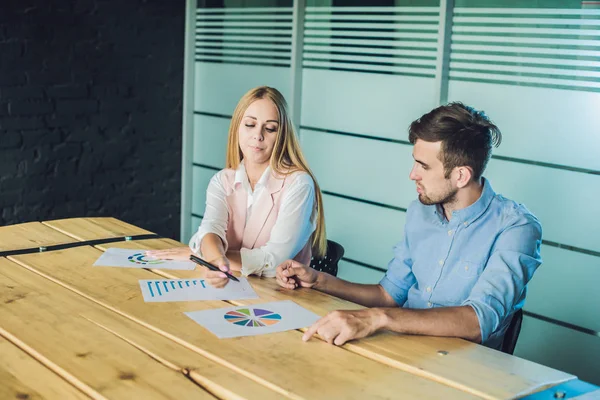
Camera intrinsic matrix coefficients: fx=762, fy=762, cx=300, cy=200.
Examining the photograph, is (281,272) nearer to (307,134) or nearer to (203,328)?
(203,328)

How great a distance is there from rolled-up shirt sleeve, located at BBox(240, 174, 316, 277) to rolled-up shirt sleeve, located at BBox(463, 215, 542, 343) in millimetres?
674

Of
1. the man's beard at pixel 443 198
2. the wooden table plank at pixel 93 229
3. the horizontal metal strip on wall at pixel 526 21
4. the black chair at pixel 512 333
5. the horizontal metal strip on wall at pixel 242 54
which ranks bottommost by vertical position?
the black chair at pixel 512 333

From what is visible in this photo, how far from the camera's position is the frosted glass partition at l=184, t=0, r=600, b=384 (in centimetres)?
290

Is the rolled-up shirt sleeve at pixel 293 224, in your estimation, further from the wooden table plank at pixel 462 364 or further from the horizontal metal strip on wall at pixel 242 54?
the horizontal metal strip on wall at pixel 242 54

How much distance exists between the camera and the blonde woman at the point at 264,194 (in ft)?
8.24

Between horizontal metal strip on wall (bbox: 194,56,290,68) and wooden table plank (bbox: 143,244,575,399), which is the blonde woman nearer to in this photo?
wooden table plank (bbox: 143,244,575,399)

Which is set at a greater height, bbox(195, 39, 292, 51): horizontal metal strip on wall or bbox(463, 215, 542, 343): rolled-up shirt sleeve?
bbox(195, 39, 292, 51): horizontal metal strip on wall

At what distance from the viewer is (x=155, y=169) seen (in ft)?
15.1

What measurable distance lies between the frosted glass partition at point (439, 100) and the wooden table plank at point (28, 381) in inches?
82.9

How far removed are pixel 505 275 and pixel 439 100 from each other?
148 centimetres

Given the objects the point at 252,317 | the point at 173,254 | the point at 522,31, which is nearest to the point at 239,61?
the point at 522,31

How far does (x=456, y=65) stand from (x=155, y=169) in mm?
2092

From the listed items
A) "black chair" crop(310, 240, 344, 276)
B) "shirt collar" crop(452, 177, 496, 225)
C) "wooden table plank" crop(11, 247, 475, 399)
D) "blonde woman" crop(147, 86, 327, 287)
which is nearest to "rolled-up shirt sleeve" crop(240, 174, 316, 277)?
"blonde woman" crop(147, 86, 327, 287)

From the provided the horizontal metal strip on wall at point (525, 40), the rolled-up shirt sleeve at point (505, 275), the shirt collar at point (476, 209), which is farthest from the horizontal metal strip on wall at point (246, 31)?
the rolled-up shirt sleeve at point (505, 275)
